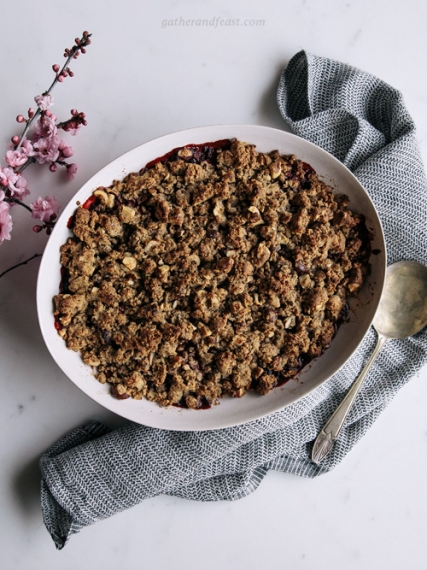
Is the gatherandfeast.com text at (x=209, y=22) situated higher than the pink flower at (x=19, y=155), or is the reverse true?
the gatherandfeast.com text at (x=209, y=22)

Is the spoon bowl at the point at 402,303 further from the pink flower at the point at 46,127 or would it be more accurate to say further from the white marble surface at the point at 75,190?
the pink flower at the point at 46,127

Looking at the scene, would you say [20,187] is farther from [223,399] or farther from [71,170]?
[223,399]

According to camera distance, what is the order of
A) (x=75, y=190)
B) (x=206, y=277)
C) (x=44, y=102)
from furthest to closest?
(x=75, y=190) < (x=44, y=102) < (x=206, y=277)

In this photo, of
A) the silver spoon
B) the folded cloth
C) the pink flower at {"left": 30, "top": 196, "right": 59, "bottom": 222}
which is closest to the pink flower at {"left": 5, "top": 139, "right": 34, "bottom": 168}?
the pink flower at {"left": 30, "top": 196, "right": 59, "bottom": 222}

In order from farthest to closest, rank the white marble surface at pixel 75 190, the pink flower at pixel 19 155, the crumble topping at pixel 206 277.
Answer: the white marble surface at pixel 75 190 → the pink flower at pixel 19 155 → the crumble topping at pixel 206 277

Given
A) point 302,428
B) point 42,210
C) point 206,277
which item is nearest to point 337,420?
point 302,428

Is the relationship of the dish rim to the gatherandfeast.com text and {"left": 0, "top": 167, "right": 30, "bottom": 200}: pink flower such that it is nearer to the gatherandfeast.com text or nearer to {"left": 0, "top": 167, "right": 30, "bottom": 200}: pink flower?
{"left": 0, "top": 167, "right": 30, "bottom": 200}: pink flower

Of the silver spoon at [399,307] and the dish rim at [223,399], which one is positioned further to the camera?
the silver spoon at [399,307]

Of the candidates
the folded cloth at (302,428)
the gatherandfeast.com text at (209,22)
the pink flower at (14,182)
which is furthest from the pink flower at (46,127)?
the folded cloth at (302,428)

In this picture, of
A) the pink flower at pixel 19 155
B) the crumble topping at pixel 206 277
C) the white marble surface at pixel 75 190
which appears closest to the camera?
Answer: the crumble topping at pixel 206 277
